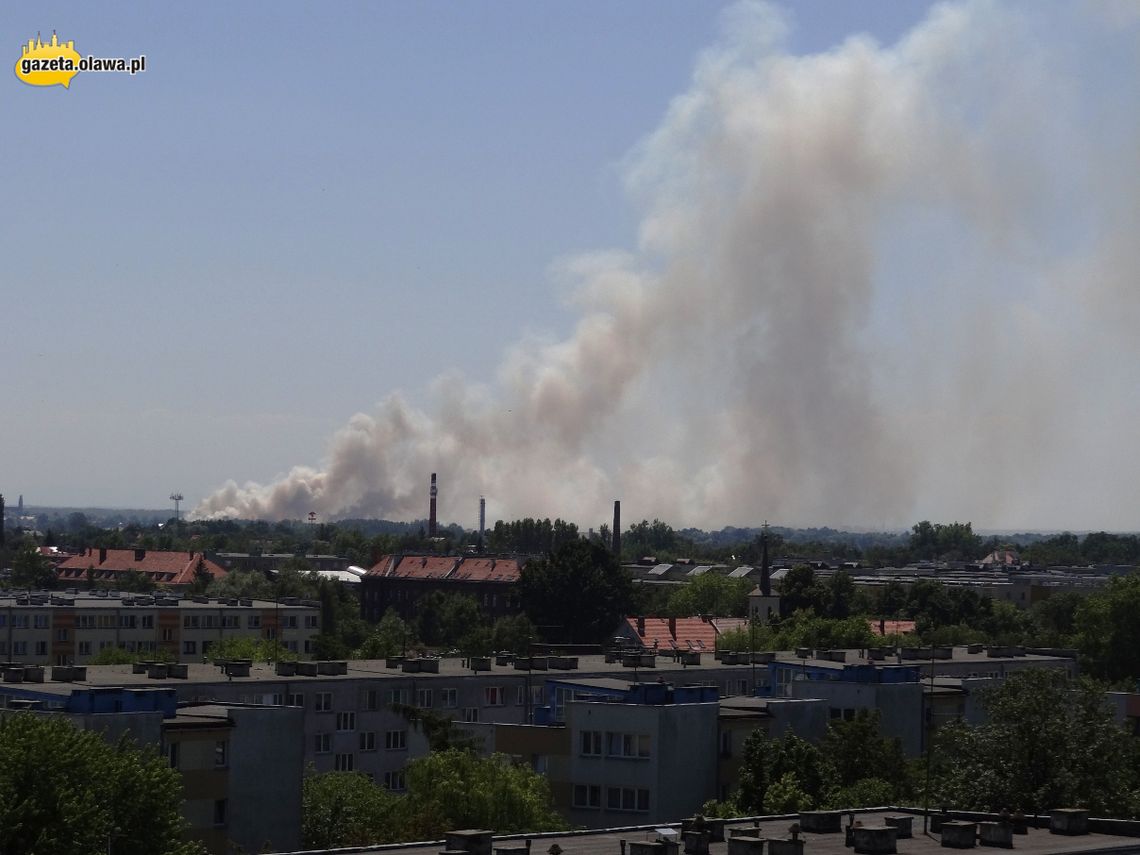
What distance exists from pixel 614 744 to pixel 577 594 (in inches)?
3269

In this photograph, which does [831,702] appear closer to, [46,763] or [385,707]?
[385,707]

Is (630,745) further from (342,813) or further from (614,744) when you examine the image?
(342,813)

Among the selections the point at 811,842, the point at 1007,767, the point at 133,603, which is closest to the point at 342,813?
the point at 1007,767

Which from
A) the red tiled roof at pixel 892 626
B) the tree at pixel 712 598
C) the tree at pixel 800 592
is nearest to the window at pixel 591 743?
the red tiled roof at pixel 892 626

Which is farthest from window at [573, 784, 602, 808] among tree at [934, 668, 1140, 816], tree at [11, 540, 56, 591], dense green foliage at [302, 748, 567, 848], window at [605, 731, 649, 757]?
tree at [11, 540, 56, 591]

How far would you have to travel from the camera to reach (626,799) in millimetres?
48906

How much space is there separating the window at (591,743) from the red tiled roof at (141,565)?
123850 millimetres

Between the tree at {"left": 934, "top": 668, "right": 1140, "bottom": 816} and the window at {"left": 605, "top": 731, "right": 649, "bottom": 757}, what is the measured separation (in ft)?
25.0

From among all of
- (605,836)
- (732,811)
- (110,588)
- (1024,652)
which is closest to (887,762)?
(732,811)

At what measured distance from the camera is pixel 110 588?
16262cm

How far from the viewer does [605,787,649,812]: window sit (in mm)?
48625

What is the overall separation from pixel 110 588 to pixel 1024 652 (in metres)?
97.3

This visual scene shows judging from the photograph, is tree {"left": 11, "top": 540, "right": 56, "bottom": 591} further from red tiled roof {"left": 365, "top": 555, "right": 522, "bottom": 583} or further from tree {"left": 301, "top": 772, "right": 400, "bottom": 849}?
tree {"left": 301, "top": 772, "right": 400, "bottom": 849}

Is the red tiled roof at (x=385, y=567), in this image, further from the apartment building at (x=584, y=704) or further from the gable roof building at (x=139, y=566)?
the apartment building at (x=584, y=704)
